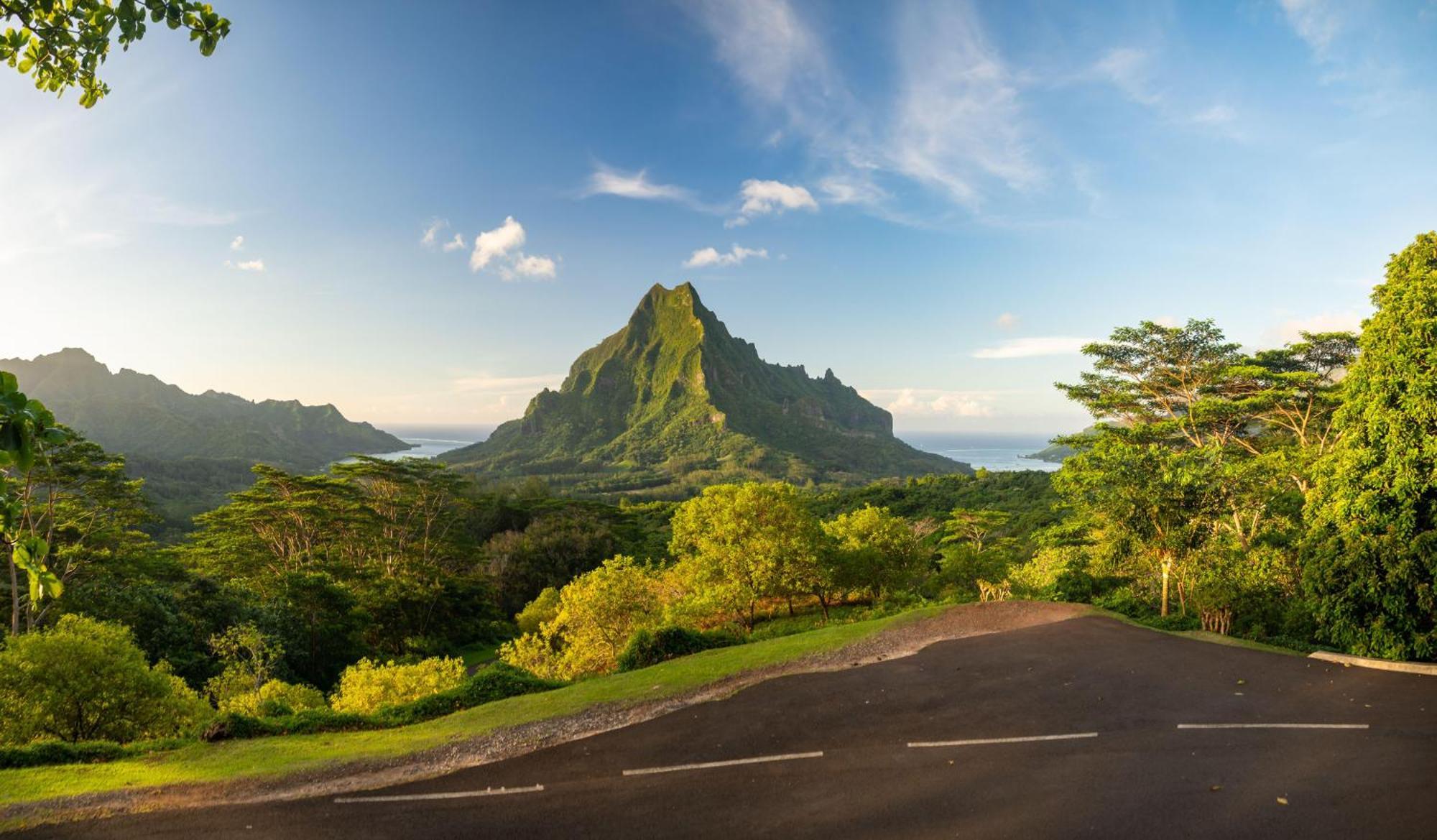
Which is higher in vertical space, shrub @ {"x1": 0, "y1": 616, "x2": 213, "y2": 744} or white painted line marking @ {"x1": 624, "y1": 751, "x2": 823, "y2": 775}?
white painted line marking @ {"x1": 624, "y1": 751, "x2": 823, "y2": 775}

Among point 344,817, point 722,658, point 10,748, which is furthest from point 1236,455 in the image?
point 10,748

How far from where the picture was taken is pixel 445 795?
8.54m

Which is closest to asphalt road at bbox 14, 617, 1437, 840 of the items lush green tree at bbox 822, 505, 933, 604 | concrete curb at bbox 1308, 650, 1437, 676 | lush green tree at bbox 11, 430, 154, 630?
concrete curb at bbox 1308, 650, 1437, 676

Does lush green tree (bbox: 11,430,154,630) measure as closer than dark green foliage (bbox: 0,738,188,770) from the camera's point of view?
No

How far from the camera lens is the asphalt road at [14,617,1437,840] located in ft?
24.7

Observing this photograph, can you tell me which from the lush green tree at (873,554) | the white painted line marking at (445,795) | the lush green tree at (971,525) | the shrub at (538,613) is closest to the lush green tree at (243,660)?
the shrub at (538,613)

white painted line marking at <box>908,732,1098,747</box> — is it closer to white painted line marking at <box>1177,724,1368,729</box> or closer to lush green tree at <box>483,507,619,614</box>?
white painted line marking at <box>1177,724,1368,729</box>

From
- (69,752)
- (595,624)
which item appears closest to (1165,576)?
(595,624)

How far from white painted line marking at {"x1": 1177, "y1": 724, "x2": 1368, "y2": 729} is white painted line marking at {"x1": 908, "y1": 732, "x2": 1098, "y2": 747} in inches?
73.1

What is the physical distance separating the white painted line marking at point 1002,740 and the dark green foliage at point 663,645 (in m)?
7.66

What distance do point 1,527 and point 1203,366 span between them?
3525 centimetres

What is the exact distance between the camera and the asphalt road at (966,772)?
7.54 m

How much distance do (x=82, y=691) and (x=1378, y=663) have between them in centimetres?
2716

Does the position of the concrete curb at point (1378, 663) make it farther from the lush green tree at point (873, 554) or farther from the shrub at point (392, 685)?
the shrub at point (392, 685)
